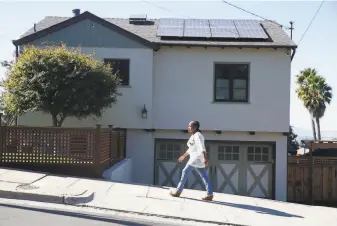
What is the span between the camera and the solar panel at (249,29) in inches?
658

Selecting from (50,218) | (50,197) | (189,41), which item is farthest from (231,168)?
(50,218)

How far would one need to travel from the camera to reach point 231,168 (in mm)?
17078

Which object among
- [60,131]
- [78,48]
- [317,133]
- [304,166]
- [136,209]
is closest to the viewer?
[136,209]

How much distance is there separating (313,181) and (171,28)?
7.76 metres

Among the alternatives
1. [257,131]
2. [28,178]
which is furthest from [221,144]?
[28,178]

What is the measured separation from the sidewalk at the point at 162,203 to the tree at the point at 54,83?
2921 mm

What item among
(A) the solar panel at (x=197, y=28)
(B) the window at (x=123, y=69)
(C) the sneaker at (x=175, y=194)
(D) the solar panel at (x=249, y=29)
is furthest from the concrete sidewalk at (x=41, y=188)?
(D) the solar panel at (x=249, y=29)

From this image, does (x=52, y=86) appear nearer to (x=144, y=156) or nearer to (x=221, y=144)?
(x=144, y=156)

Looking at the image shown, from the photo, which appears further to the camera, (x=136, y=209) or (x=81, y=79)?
(x=81, y=79)

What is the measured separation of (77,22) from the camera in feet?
53.8

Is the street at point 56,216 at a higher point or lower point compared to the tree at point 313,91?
lower

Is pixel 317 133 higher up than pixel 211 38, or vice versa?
pixel 211 38

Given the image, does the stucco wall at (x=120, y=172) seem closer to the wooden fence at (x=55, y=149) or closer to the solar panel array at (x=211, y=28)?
the wooden fence at (x=55, y=149)

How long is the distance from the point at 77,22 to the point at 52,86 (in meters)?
3.85
